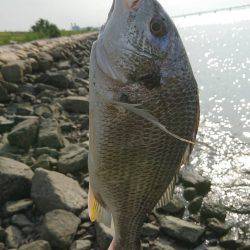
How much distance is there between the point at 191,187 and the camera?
11.3 metres

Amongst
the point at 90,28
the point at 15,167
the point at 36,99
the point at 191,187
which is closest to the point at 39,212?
the point at 15,167

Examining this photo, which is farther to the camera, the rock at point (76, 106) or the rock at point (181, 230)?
the rock at point (76, 106)

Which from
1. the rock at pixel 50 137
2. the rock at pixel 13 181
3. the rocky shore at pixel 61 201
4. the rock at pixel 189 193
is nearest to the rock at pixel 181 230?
the rocky shore at pixel 61 201

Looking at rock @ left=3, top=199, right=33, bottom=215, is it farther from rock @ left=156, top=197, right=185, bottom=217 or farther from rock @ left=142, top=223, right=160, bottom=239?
rock @ left=156, top=197, right=185, bottom=217

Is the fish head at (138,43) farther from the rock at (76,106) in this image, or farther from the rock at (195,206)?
the rock at (76,106)

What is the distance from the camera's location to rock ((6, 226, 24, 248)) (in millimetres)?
7164

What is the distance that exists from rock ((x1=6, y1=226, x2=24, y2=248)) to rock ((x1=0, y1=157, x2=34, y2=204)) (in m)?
0.80

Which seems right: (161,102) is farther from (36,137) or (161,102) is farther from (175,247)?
(36,137)

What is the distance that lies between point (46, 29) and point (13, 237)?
4104 cm

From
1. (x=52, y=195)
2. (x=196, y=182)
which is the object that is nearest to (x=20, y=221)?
(x=52, y=195)

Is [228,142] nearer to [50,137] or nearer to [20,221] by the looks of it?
[50,137]

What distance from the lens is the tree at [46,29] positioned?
45.4 metres

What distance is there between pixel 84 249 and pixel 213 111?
50.4ft

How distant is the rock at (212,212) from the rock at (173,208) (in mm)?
415
